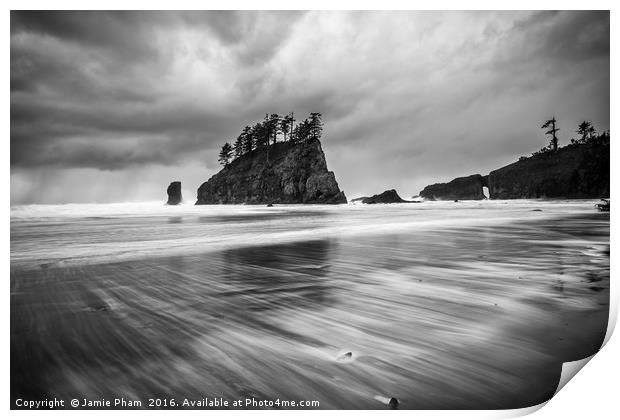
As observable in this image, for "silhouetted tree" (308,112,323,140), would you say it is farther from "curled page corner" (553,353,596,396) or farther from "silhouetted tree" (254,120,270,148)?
"curled page corner" (553,353,596,396)

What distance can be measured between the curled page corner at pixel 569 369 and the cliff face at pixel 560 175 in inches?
91.0

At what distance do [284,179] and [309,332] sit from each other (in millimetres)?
36582

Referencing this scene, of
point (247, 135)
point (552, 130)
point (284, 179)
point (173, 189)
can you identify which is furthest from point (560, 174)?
point (284, 179)

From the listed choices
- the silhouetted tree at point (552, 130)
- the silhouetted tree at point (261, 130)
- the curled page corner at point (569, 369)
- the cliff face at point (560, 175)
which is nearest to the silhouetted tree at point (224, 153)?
the silhouetted tree at point (261, 130)

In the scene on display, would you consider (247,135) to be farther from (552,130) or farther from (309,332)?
(309,332)

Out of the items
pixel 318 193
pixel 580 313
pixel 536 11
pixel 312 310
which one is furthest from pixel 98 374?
pixel 318 193

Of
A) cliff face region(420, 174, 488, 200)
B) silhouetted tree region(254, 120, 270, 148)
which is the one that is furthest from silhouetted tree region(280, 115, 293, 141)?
cliff face region(420, 174, 488, 200)

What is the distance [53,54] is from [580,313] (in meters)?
4.83

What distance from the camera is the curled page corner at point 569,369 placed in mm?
1447

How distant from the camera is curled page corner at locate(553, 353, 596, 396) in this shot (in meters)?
1.45

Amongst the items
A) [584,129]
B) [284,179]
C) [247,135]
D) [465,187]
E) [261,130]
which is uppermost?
[284,179]

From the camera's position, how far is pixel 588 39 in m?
2.97

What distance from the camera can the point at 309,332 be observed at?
1.71 meters

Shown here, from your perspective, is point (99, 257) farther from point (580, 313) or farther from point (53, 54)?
point (580, 313)
